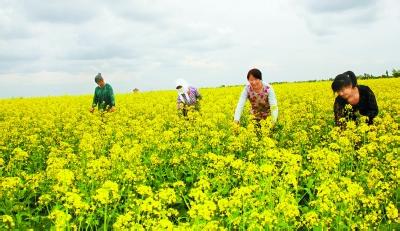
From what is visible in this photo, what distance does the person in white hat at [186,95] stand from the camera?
12.1m

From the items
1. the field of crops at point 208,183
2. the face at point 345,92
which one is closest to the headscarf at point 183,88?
the field of crops at point 208,183

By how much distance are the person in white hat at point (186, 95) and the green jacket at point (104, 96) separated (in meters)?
2.24

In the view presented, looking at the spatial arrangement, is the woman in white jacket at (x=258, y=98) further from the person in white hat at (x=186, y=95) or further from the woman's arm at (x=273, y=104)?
the person in white hat at (x=186, y=95)

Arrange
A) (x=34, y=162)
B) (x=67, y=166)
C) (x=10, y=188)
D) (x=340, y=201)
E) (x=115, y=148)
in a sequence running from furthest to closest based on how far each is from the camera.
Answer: (x=34, y=162) → (x=67, y=166) → (x=115, y=148) → (x=10, y=188) → (x=340, y=201)

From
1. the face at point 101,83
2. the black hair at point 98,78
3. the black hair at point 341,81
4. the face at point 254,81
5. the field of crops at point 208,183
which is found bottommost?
the field of crops at point 208,183

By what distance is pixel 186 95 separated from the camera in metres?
12.2

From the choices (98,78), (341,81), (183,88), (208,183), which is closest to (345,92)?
(341,81)

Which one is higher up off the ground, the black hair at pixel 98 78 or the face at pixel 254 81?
the black hair at pixel 98 78

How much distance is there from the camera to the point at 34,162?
975 cm

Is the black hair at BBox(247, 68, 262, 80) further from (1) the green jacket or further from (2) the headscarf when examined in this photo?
(1) the green jacket

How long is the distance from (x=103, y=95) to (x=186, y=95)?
2.73 metres

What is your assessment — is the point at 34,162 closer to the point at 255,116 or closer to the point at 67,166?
the point at 67,166

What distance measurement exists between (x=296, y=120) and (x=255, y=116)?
202 cm

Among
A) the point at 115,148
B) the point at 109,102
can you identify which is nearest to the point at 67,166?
the point at 115,148
